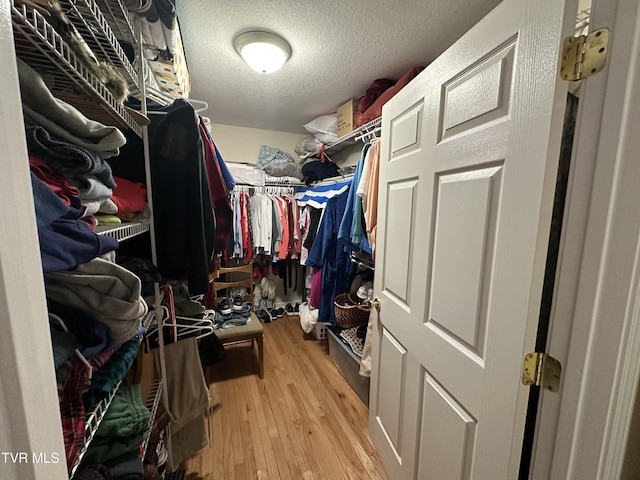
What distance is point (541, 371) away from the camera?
61cm

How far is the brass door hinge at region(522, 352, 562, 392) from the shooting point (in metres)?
0.59

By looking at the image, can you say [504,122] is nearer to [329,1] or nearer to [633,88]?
[633,88]

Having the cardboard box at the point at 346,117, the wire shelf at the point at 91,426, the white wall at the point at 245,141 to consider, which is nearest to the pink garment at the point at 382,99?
the cardboard box at the point at 346,117

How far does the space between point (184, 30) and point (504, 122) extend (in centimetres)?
160

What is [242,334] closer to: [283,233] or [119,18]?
[283,233]

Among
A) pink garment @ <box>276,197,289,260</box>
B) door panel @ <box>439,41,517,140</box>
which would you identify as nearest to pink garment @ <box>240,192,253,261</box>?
pink garment @ <box>276,197,289,260</box>

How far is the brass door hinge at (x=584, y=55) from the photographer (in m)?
0.50

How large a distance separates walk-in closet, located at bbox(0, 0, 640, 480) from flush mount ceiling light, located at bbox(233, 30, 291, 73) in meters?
0.01

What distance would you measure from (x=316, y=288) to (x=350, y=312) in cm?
46

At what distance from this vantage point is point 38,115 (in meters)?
0.49

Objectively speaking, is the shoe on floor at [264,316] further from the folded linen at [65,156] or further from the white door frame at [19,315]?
the white door frame at [19,315]

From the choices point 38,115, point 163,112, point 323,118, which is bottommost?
point 38,115

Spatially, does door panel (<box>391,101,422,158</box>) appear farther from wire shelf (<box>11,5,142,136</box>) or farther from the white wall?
the white wall

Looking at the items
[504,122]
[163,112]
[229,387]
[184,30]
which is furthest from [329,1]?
[229,387]
